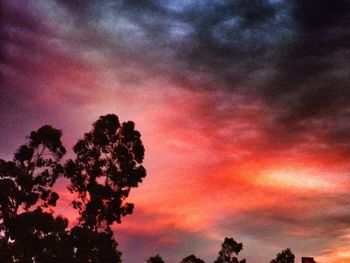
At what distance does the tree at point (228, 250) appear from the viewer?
255ft

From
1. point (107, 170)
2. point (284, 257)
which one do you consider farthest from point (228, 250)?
point (107, 170)

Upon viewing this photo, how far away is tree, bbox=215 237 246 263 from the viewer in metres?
77.6

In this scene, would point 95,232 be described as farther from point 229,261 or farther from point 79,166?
point 229,261

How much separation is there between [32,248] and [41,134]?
33.0 feet

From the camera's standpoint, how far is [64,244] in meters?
36.7

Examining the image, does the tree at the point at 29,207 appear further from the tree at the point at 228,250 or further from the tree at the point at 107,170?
the tree at the point at 228,250

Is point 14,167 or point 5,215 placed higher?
point 14,167

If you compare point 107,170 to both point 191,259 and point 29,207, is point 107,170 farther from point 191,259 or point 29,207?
point 191,259

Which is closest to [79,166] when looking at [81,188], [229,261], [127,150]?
[81,188]

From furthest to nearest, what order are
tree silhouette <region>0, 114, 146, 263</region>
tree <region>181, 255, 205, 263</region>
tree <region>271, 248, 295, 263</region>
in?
tree <region>181, 255, 205, 263</region>
tree <region>271, 248, 295, 263</region>
tree silhouette <region>0, 114, 146, 263</region>

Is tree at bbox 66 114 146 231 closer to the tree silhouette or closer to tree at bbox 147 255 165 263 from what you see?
the tree silhouette

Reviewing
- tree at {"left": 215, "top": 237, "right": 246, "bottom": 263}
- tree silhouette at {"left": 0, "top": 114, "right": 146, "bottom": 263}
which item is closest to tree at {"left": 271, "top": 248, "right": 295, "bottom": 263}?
tree at {"left": 215, "top": 237, "right": 246, "bottom": 263}

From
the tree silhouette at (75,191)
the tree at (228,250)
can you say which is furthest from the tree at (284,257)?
the tree silhouette at (75,191)

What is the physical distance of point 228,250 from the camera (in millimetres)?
78188
